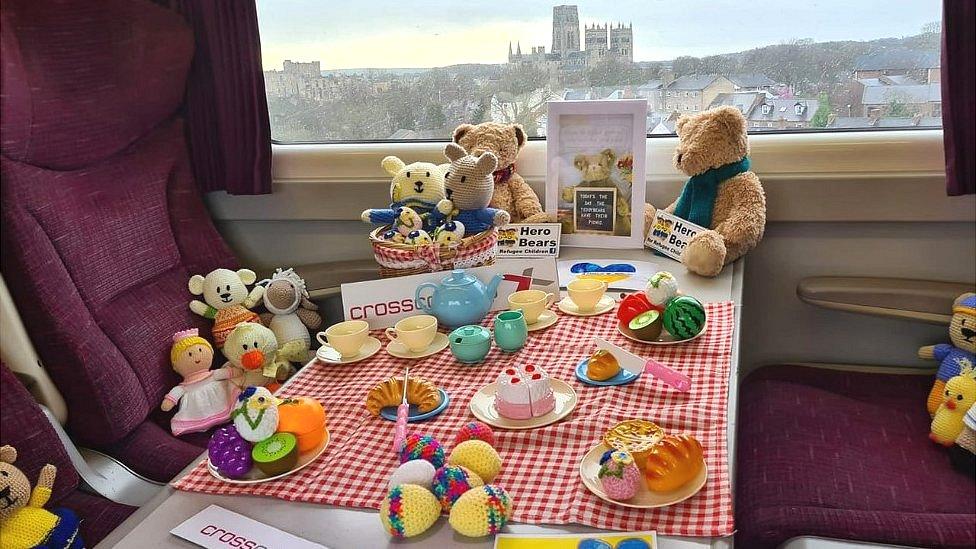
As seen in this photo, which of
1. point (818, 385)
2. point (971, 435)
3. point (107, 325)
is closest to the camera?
point (971, 435)

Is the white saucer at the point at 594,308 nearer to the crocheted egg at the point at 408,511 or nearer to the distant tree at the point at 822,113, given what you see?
the crocheted egg at the point at 408,511

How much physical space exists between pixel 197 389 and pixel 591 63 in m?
1.32

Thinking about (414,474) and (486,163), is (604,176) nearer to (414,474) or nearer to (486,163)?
(486,163)

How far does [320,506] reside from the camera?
981 mm

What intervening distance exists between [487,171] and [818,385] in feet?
3.12

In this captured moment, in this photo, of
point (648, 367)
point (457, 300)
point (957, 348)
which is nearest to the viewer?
point (648, 367)

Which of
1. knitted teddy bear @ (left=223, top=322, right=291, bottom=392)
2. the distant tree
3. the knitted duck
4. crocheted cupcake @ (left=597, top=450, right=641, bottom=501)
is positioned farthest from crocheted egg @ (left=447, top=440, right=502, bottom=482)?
the distant tree

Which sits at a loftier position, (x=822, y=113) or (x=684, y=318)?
(x=822, y=113)

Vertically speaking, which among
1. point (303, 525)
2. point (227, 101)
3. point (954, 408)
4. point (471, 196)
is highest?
point (227, 101)

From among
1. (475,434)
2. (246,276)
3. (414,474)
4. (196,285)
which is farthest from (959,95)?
(196,285)

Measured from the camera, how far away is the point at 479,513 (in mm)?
883

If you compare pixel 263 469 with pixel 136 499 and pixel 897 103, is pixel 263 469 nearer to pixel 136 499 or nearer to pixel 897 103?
pixel 136 499

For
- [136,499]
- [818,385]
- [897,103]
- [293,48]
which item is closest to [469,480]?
[136,499]

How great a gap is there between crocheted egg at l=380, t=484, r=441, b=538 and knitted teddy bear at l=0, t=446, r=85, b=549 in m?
0.57
